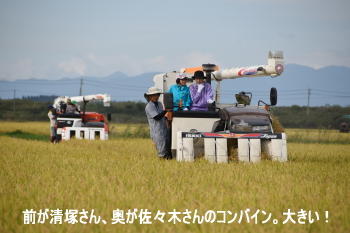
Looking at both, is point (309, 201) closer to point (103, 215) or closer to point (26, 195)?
point (103, 215)

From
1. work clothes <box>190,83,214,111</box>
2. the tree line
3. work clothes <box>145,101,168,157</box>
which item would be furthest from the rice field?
the tree line

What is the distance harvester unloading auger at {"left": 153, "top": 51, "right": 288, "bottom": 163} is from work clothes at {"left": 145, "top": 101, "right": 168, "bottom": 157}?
339 mm

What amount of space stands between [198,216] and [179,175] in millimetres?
4246

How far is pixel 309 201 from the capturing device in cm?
800

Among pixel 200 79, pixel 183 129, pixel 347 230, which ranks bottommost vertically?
pixel 347 230

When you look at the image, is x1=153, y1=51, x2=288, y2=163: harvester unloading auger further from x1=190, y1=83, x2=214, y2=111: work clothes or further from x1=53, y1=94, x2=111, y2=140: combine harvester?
x1=53, y1=94, x2=111, y2=140: combine harvester

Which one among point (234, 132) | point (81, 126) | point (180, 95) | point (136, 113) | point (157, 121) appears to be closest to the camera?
point (234, 132)

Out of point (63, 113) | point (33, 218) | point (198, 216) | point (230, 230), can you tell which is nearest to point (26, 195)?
point (33, 218)

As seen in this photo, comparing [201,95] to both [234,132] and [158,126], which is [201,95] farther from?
[234,132]

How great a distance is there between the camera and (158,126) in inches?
592

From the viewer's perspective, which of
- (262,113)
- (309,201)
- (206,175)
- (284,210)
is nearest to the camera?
(284,210)

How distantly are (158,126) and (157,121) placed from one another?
133 mm

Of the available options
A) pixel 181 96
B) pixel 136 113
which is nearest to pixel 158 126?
pixel 181 96

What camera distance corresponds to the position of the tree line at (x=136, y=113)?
72.4 m
